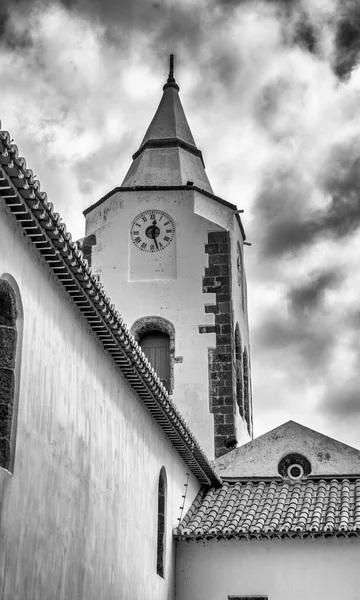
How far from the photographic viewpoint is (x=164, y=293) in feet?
71.1

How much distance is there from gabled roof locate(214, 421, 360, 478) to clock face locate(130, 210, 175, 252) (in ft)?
17.9

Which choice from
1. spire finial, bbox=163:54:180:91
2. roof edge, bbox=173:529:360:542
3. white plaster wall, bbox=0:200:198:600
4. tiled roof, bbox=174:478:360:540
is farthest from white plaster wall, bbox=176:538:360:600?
spire finial, bbox=163:54:180:91

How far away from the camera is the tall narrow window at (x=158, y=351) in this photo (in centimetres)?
2112

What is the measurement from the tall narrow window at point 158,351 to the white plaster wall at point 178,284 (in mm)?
284

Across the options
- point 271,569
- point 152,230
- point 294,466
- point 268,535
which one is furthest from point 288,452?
point 152,230

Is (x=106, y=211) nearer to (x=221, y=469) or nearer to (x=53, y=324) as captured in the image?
(x=221, y=469)

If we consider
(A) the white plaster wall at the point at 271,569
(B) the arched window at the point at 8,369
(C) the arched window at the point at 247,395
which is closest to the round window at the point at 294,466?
(A) the white plaster wall at the point at 271,569

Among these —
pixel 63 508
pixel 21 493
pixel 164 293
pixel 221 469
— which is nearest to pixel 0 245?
pixel 21 493

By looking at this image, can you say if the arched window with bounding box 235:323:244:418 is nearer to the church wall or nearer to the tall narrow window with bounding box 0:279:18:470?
the church wall

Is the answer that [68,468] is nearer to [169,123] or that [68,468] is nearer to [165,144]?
[165,144]

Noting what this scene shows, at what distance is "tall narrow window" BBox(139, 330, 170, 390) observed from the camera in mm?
21125

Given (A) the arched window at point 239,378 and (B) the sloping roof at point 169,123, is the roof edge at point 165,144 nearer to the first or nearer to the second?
(B) the sloping roof at point 169,123

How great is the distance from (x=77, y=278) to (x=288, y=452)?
30.7ft

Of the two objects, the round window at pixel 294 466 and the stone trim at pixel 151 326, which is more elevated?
the stone trim at pixel 151 326
